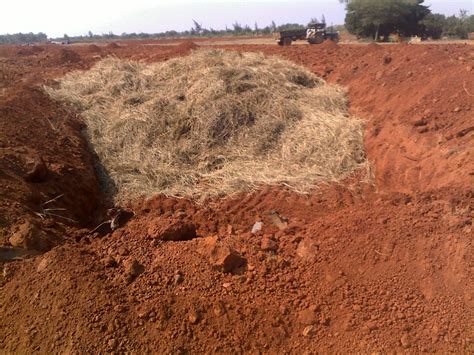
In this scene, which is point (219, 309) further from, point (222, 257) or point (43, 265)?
point (43, 265)

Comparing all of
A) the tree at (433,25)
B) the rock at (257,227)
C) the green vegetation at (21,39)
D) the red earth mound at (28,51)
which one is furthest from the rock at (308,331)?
the green vegetation at (21,39)

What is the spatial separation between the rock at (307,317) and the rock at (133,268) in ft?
4.31

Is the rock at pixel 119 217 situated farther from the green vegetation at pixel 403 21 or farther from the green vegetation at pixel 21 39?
the green vegetation at pixel 21 39

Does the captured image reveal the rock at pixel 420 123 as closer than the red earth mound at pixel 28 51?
Yes

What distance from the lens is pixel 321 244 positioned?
3.54 metres

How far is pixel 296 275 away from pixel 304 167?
102 inches

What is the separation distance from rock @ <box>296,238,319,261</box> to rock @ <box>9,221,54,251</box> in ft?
7.38

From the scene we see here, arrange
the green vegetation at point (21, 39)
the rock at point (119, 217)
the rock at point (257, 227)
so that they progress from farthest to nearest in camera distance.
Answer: the green vegetation at point (21, 39), the rock at point (119, 217), the rock at point (257, 227)

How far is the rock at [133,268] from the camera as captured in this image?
10.1 feet

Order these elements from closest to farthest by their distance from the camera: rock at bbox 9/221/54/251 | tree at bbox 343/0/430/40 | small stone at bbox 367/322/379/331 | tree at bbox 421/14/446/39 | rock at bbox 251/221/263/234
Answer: small stone at bbox 367/322/379/331
rock at bbox 9/221/54/251
rock at bbox 251/221/263/234
tree at bbox 421/14/446/39
tree at bbox 343/0/430/40

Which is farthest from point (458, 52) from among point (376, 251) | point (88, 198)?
point (88, 198)

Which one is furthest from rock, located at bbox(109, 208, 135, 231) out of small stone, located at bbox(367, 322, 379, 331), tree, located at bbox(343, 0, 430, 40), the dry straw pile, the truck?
tree, located at bbox(343, 0, 430, 40)

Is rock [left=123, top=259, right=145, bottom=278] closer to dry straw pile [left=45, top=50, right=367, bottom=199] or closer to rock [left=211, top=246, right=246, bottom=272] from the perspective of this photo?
rock [left=211, top=246, right=246, bottom=272]

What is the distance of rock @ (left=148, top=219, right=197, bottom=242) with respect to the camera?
375cm
